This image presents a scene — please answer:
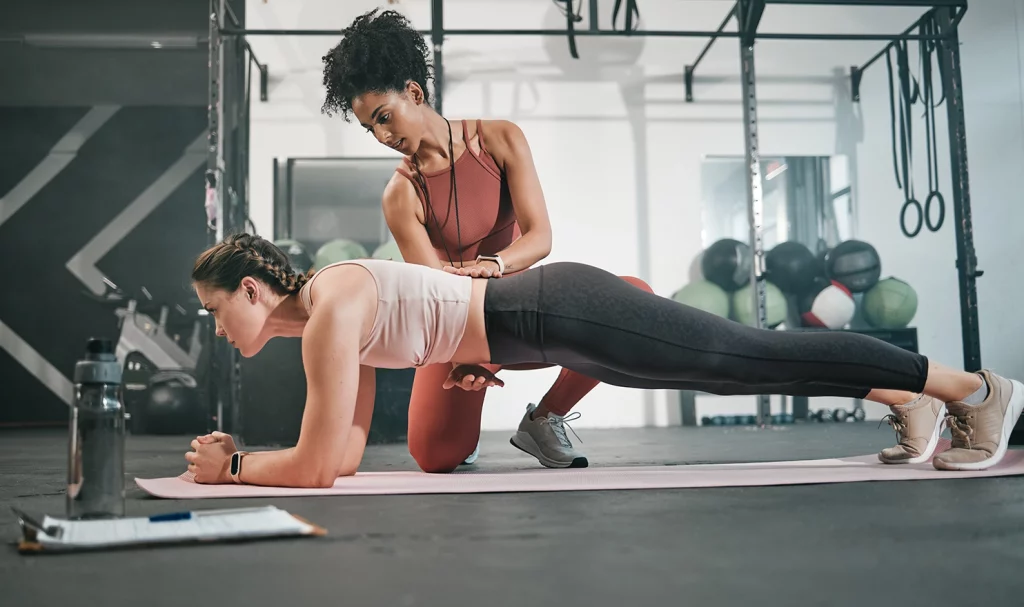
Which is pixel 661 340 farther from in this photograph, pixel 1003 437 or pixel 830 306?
pixel 830 306

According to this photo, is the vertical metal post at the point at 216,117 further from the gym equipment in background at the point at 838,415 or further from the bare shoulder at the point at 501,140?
the gym equipment in background at the point at 838,415

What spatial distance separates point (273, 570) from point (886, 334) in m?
5.04

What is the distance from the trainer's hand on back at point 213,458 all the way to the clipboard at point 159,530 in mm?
535

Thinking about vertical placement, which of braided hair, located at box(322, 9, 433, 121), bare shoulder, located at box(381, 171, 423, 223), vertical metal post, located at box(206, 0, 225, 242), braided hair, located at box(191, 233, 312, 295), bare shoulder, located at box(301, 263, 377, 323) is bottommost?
bare shoulder, located at box(301, 263, 377, 323)

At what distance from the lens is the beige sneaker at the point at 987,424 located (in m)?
1.89

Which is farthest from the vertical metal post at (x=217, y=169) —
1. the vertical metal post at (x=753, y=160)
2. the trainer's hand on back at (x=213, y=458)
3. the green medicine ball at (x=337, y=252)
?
the vertical metal post at (x=753, y=160)

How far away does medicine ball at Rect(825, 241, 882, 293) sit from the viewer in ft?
17.0

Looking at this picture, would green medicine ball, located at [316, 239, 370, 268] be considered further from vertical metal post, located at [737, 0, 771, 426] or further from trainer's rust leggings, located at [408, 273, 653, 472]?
trainer's rust leggings, located at [408, 273, 653, 472]

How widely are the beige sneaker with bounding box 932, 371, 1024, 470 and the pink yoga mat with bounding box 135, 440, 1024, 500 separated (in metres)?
0.03

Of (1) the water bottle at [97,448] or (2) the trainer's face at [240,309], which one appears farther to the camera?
(2) the trainer's face at [240,309]

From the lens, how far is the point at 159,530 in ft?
3.89

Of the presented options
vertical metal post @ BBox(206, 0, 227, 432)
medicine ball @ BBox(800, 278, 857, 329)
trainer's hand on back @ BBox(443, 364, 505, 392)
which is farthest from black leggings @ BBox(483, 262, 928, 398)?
medicine ball @ BBox(800, 278, 857, 329)

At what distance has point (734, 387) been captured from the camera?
5.92ft

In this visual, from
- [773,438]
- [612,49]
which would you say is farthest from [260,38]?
[773,438]
